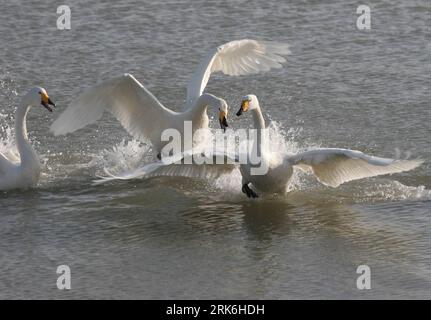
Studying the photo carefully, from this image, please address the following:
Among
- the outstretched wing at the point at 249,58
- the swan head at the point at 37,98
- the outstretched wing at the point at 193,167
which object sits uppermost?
the outstretched wing at the point at 249,58

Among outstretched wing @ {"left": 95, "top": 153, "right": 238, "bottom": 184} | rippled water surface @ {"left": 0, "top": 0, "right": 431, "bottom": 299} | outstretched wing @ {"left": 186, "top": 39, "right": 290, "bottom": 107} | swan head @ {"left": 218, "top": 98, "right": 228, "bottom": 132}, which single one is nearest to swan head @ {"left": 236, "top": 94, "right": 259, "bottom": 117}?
swan head @ {"left": 218, "top": 98, "right": 228, "bottom": 132}

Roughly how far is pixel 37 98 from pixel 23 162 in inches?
26.0

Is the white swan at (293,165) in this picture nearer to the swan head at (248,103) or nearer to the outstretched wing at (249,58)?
the swan head at (248,103)

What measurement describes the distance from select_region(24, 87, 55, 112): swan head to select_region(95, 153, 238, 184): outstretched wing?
1.08 metres

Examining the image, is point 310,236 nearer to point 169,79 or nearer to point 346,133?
point 346,133

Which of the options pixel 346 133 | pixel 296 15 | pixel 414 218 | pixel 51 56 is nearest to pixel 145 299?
pixel 414 218

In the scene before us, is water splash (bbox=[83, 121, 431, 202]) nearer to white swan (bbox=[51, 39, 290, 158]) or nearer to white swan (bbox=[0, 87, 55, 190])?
white swan (bbox=[51, 39, 290, 158])

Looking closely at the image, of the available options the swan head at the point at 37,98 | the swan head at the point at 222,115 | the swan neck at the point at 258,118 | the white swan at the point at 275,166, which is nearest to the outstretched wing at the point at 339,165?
the white swan at the point at 275,166

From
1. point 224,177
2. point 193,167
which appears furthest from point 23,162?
point 224,177

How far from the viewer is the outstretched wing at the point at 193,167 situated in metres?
9.70

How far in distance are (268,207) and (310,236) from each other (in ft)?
3.02

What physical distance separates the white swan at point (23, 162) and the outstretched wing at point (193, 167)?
0.86m

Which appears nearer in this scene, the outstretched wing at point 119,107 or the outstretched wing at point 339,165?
the outstretched wing at point 339,165

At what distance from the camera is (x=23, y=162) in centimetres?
1067
